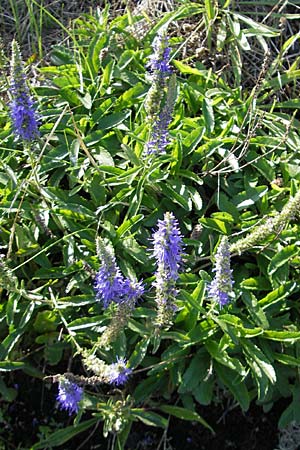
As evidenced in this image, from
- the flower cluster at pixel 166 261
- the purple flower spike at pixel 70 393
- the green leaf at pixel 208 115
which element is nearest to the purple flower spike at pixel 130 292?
the flower cluster at pixel 166 261

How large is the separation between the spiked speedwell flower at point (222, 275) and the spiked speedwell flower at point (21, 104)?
2.52 ft

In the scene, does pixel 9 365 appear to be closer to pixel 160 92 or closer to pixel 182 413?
pixel 182 413

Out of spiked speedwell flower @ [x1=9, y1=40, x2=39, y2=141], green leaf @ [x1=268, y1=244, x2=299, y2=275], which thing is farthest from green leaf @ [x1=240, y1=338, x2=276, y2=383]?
spiked speedwell flower @ [x1=9, y1=40, x2=39, y2=141]

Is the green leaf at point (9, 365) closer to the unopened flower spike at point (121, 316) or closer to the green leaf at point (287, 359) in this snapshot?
the unopened flower spike at point (121, 316)

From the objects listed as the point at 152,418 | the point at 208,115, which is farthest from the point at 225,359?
the point at 208,115

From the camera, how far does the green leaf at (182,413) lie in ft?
8.41

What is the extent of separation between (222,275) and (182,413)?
674 millimetres

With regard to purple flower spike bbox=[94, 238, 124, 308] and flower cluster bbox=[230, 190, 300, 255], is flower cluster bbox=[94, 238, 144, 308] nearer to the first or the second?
purple flower spike bbox=[94, 238, 124, 308]

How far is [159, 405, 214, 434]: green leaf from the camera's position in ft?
8.41

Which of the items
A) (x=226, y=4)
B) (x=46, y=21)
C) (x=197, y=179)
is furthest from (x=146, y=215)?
(x=46, y=21)

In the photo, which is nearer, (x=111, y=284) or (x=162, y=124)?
(x=111, y=284)

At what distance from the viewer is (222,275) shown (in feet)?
7.08

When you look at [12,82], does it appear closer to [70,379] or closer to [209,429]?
[70,379]

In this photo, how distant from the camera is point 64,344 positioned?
268 centimetres
